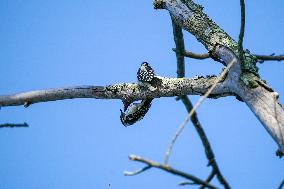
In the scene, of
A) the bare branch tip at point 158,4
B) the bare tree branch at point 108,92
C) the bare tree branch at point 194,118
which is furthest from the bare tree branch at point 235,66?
the bare tree branch at point 108,92

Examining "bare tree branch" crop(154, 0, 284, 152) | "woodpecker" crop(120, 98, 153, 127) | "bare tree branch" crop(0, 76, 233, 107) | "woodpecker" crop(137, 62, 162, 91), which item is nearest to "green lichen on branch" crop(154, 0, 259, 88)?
"bare tree branch" crop(154, 0, 284, 152)

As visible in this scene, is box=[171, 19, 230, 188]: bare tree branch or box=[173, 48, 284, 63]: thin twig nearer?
box=[171, 19, 230, 188]: bare tree branch

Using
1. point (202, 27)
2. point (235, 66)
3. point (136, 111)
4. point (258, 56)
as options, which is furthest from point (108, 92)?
point (258, 56)

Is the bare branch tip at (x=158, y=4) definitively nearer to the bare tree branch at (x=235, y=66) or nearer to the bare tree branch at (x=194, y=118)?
the bare tree branch at (x=235, y=66)

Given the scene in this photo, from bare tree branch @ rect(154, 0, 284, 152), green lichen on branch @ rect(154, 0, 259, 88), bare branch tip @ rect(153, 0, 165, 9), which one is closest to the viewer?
bare tree branch @ rect(154, 0, 284, 152)

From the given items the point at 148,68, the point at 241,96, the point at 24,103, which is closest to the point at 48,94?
the point at 24,103

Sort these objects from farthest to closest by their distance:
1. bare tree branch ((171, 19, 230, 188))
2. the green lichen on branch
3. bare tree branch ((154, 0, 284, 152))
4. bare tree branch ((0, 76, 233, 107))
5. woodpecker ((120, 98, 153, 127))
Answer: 1. woodpecker ((120, 98, 153, 127))
2. bare tree branch ((0, 76, 233, 107))
3. the green lichen on branch
4. bare tree branch ((154, 0, 284, 152))
5. bare tree branch ((171, 19, 230, 188))

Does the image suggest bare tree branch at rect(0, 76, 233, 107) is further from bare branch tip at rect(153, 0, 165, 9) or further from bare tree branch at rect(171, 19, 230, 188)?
bare branch tip at rect(153, 0, 165, 9)

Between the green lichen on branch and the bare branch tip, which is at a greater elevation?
the bare branch tip

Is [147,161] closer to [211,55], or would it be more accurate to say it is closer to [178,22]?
[211,55]
